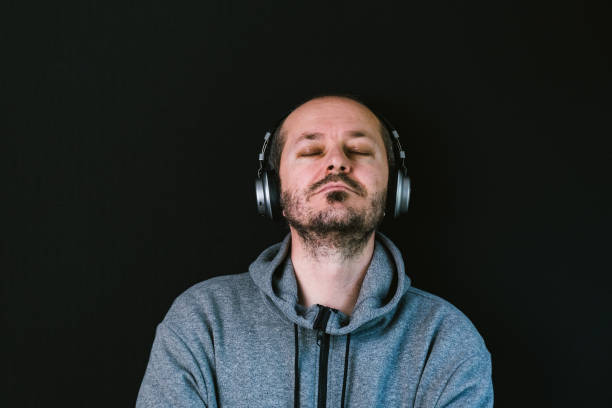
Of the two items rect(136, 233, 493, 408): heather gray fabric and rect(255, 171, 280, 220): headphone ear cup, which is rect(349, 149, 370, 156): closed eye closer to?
rect(255, 171, 280, 220): headphone ear cup

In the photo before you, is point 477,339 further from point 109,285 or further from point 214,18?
point 214,18

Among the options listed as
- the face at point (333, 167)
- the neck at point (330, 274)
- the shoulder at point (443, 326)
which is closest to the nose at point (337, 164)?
the face at point (333, 167)

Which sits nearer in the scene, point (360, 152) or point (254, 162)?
point (360, 152)

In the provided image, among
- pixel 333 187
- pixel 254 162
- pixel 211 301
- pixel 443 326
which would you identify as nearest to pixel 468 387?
pixel 443 326

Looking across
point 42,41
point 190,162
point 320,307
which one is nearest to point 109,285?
point 190,162

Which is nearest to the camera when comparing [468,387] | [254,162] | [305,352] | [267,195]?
[468,387]

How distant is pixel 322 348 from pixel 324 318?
87 mm

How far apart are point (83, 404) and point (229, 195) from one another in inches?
35.6

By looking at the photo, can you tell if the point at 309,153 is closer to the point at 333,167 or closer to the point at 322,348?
the point at 333,167

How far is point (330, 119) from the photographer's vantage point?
153 cm

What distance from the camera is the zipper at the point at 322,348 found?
1.30 m

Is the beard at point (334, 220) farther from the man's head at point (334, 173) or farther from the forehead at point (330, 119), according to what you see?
the forehead at point (330, 119)

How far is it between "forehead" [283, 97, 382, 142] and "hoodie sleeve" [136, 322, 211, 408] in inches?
30.2

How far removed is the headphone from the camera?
1.48 metres
